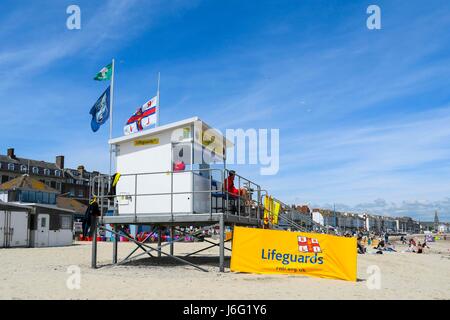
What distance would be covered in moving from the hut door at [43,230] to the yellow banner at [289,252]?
84.8 feet

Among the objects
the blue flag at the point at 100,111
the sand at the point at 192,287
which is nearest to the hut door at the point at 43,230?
the blue flag at the point at 100,111

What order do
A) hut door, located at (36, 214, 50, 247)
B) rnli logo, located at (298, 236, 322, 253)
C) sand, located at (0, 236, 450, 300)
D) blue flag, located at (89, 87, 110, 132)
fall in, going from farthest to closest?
hut door, located at (36, 214, 50, 247) → blue flag, located at (89, 87, 110, 132) → rnli logo, located at (298, 236, 322, 253) → sand, located at (0, 236, 450, 300)

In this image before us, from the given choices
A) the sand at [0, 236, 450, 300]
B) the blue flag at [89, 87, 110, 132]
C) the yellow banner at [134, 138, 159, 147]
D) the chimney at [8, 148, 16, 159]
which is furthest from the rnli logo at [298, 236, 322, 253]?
the chimney at [8, 148, 16, 159]

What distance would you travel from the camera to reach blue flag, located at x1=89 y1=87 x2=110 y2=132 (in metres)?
17.2

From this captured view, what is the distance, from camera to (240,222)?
1591cm

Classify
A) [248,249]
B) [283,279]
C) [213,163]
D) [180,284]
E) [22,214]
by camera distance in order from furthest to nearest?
[22,214] < [213,163] < [248,249] < [283,279] < [180,284]

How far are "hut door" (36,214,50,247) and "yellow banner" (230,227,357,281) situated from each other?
2585 cm

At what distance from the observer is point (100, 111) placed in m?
17.4

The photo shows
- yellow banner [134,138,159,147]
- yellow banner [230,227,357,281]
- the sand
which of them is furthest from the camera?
yellow banner [134,138,159,147]

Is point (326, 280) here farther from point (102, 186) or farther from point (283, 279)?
point (102, 186)

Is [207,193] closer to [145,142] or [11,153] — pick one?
[145,142]

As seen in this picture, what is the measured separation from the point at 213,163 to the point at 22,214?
891 inches

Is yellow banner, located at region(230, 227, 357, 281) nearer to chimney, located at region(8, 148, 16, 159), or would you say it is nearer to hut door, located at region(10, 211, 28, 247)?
hut door, located at region(10, 211, 28, 247)
